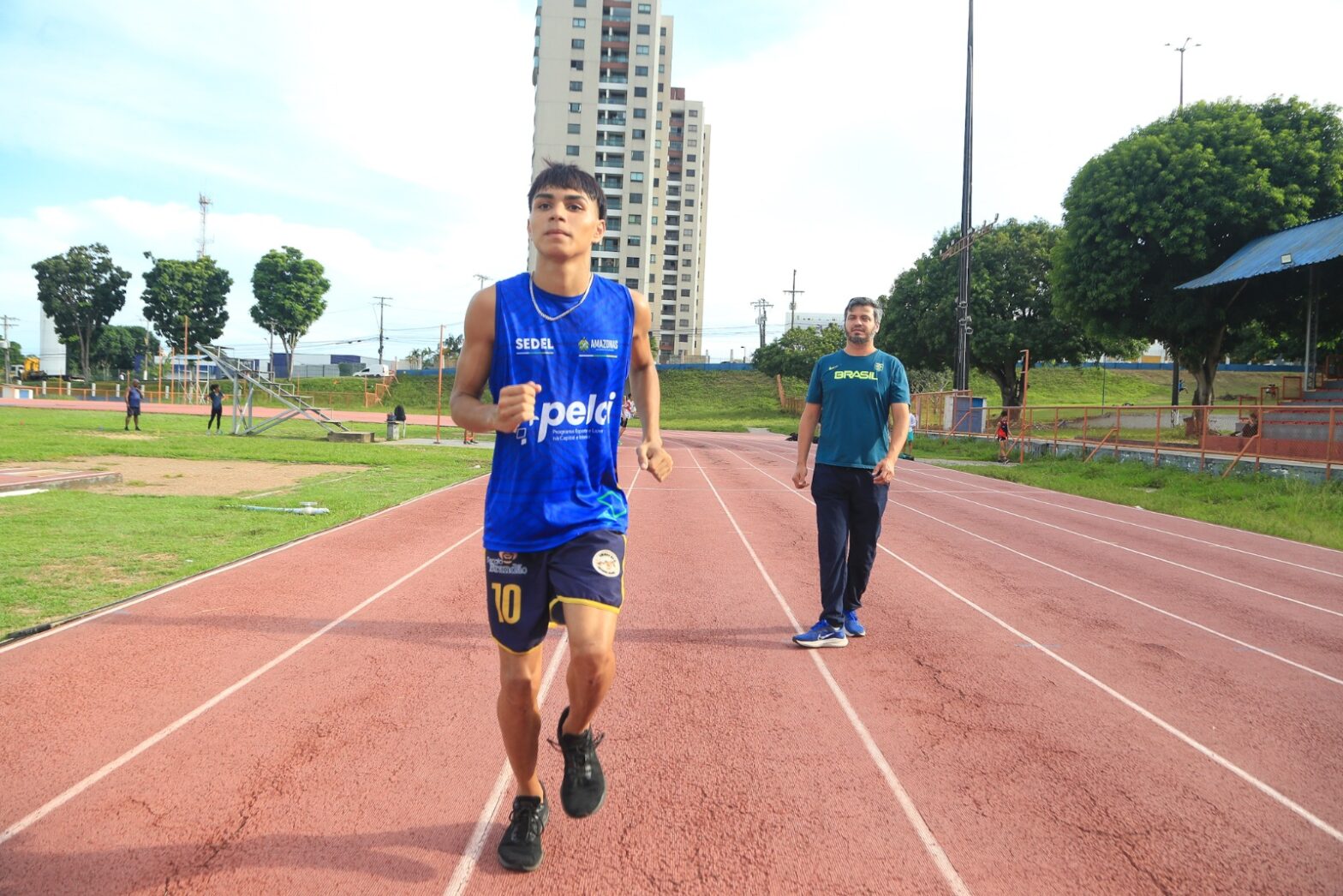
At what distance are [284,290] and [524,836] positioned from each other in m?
73.0

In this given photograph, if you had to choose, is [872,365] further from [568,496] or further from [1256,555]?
[1256,555]

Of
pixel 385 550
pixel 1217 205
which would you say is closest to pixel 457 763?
pixel 385 550

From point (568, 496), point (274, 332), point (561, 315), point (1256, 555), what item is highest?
point (274, 332)

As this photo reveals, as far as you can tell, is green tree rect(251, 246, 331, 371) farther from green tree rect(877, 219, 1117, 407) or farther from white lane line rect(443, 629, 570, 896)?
white lane line rect(443, 629, 570, 896)

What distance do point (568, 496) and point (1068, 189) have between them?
3023 centimetres

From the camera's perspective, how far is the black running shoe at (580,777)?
2520 millimetres

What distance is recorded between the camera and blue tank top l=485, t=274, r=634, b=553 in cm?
246

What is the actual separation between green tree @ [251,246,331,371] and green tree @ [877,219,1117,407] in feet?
155

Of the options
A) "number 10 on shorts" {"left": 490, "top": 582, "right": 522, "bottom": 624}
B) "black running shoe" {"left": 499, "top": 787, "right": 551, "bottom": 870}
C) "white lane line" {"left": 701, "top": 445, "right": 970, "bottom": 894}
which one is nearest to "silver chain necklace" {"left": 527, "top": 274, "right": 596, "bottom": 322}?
"number 10 on shorts" {"left": 490, "top": 582, "right": 522, "bottom": 624}

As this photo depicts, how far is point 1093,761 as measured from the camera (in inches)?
135

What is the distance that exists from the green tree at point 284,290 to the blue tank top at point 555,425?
71.3 metres

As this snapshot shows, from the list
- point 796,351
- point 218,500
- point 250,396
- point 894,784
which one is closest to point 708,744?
point 894,784

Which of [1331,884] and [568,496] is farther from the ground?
[568,496]

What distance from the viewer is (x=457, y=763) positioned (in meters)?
3.25
